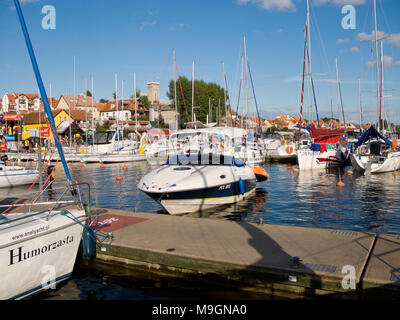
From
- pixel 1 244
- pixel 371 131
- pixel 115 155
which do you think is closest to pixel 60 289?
pixel 1 244

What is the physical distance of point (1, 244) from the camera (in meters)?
6.28

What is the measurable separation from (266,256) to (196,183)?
572 centimetres

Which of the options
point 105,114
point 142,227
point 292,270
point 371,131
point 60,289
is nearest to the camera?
point 292,270

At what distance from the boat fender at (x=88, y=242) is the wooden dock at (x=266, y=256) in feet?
1.50

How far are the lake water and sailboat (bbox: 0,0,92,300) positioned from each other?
0.69m

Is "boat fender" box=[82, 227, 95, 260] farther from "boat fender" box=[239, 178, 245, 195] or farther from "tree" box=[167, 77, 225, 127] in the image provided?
"tree" box=[167, 77, 225, 127]

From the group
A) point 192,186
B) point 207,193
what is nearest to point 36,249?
point 192,186

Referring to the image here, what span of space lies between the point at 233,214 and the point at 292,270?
7.44 m

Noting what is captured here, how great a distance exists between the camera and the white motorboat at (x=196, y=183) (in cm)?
1291

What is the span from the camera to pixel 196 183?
13.2 meters

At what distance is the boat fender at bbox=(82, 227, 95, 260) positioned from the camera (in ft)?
27.7

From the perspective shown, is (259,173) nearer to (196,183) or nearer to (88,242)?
(196,183)

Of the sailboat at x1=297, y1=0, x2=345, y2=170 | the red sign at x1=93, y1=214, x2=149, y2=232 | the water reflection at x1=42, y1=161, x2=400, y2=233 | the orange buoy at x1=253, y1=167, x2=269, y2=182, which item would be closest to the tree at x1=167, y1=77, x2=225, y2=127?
the sailboat at x1=297, y1=0, x2=345, y2=170
